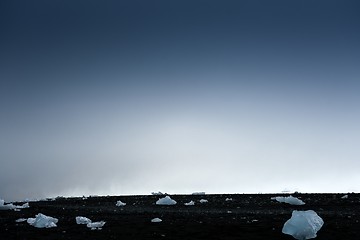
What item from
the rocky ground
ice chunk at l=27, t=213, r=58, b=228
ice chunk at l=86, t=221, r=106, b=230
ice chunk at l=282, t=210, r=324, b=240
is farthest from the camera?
ice chunk at l=27, t=213, r=58, b=228

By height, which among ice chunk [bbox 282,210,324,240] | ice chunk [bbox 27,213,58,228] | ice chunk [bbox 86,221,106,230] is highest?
ice chunk [bbox 27,213,58,228]

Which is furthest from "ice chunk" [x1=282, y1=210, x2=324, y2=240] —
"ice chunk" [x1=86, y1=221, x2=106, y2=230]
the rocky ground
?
"ice chunk" [x1=86, y1=221, x2=106, y2=230]

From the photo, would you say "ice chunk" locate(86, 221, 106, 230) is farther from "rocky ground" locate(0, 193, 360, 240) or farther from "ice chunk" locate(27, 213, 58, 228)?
"ice chunk" locate(27, 213, 58, 228)

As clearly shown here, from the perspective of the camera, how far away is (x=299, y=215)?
721 inches

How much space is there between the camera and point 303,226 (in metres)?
17.8

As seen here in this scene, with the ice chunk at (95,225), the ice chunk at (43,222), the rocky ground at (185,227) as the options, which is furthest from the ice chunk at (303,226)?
the ice chunk at (43,222)

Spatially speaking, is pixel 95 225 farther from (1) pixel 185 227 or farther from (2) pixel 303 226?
(2) pixel 303 226

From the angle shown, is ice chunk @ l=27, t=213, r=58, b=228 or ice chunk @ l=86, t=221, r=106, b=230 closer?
ice chunk @ l=86, t=221, r=106, b=230

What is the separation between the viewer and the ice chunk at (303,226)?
17.6 m

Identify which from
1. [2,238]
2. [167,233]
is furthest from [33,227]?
[167,233]

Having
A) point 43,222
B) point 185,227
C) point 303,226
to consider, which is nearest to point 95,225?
point 43,222

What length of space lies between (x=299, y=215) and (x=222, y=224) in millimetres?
3889

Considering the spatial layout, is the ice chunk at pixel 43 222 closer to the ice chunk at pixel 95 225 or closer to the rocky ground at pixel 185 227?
the rocky ground at pixel 185 227

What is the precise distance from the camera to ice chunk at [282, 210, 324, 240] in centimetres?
1764
